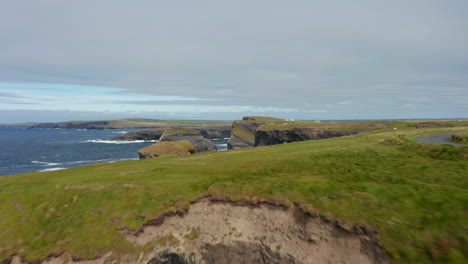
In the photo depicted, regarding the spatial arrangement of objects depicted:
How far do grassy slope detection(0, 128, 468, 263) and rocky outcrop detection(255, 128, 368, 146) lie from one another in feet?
248

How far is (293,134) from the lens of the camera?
384 feet

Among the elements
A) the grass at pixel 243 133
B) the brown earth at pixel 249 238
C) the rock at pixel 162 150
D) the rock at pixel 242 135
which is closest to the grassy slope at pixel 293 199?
the brown earth at pixel 249 238

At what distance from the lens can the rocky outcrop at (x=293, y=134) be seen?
9959cm

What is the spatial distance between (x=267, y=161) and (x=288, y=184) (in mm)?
11169

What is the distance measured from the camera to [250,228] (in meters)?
16.0

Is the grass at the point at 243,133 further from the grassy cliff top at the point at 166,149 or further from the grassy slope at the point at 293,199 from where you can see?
the grassy slope at the point at 293,199

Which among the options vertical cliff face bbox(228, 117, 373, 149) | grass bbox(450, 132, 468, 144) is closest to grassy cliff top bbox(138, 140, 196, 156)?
vertical cliff face bbox(228, 117, 373, 149)

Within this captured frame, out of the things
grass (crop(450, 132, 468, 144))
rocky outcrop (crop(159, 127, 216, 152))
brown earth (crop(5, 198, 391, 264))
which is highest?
grass (crop(450, 132, 468, 144))

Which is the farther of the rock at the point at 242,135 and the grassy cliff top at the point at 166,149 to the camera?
the rock at the point at 242,135

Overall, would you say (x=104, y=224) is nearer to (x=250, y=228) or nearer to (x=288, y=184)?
(x=250, y=228)

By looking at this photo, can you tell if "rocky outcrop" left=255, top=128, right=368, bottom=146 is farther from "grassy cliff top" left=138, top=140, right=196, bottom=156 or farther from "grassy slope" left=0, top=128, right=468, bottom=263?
"grassy slope" left=0, top=128, right=468, bottom=263

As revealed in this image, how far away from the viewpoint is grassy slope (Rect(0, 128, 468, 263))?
474 inches

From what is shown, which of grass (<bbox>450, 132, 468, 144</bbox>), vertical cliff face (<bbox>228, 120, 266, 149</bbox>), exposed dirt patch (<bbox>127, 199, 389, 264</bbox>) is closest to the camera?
exposed dirt patch (<bbox>127, 199, 389, 264</bbox>)

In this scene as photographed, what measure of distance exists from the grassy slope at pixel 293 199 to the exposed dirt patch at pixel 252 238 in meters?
0.86
